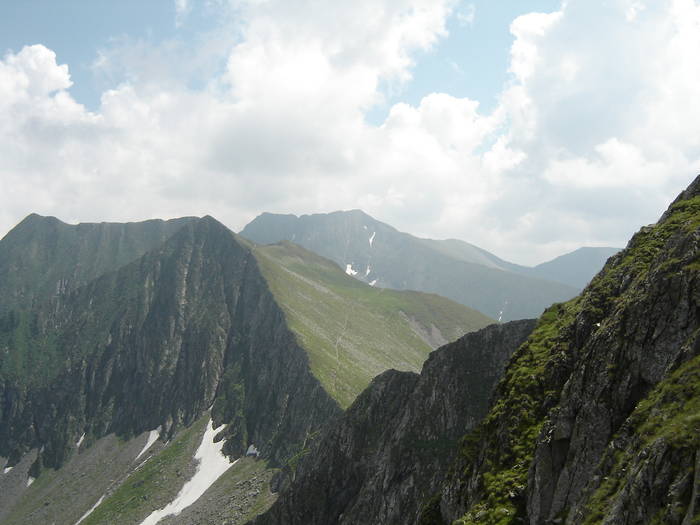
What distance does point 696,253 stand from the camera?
87.2 ft

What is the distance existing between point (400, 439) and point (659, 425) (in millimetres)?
58612

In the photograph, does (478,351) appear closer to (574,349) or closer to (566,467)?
(574,349)

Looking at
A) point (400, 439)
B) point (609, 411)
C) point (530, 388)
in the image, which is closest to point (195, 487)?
point (400, 439)

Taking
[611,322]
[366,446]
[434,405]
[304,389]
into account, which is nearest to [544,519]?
[611,322]

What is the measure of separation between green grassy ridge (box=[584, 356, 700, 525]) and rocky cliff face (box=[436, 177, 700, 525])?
0.05 metres

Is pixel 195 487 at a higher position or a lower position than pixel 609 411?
lower

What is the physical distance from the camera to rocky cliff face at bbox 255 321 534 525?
70500 millimetres

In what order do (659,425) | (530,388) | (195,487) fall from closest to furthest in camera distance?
(659,425)
(530,388)
(195,487)

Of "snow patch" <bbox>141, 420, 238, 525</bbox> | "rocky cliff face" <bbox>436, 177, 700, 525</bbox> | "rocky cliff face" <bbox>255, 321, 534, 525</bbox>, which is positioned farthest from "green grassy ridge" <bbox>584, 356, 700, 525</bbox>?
"snow patch" <bbox>141, 420, 238, 525</bbox>

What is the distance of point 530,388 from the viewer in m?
35.3

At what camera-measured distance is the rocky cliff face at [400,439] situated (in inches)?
2776

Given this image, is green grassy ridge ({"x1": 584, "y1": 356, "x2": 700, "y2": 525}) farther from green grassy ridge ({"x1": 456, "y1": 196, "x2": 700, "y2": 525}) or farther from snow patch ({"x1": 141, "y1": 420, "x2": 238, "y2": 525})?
snow patch ({"x1": 141, "y1": 420, "x2": 238, "y2": 525})

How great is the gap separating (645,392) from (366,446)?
215ft

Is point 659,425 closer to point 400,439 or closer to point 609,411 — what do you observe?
point 609,411
